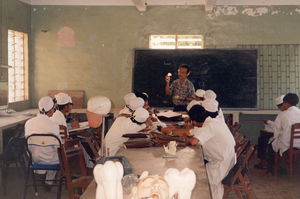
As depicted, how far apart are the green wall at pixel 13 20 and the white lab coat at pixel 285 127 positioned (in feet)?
15.5

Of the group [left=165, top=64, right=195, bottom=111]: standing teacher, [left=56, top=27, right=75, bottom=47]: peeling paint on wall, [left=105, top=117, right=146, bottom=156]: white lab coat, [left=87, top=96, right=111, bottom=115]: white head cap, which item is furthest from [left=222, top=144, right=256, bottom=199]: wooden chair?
[left=56, top=27, right=75, bottom=47]: peeling paint on wall

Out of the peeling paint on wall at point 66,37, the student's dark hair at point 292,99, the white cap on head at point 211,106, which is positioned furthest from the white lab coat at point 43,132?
the peeling paint on wall at point 66,37

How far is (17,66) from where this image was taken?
26.8 feet

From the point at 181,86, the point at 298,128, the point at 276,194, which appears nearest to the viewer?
the point at 276,194

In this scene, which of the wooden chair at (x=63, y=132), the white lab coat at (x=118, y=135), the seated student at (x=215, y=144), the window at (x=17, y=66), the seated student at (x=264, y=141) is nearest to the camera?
the seated student at (x=215, y=144)

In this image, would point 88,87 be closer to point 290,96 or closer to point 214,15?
point 214,15

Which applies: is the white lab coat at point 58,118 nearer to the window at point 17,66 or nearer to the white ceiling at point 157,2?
the window at point 17,66

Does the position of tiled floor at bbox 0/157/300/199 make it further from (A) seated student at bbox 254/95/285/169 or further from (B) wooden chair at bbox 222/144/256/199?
(B) wooden chair at bbox 222/144/256/199

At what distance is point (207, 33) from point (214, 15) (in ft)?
1.28

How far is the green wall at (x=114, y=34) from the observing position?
8.17 meters

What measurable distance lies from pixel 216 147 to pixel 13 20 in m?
5.17

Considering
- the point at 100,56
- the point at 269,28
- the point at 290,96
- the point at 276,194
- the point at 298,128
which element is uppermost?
the point at 269,28

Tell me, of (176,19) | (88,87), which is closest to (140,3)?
(176,19)

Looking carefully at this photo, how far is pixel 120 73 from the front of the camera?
8.48 m
